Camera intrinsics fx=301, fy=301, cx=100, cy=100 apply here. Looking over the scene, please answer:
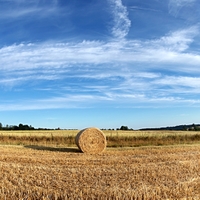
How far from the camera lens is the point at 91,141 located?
57.6 ft

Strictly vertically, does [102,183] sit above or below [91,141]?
below

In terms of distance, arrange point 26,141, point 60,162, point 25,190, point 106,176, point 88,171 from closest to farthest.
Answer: point 25,190 → point 106,176 → point 88,171 → point 60,162 → point 26,141

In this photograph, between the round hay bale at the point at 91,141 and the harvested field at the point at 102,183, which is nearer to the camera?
the harvested field at the point at 102,183

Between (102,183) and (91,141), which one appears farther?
(91,141)

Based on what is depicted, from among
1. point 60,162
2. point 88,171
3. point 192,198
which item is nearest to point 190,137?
point 60,162

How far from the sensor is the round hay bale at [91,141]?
17.3 meters

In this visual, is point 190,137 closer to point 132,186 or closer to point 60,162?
point 60,162

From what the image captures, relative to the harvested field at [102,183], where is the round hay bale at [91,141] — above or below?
above

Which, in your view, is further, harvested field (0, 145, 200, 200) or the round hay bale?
the round hay bale

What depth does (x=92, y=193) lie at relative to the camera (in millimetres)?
5895

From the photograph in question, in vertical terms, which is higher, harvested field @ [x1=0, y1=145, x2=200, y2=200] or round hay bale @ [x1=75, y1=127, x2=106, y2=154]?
round hay bale @ [x1=75, y1=127, x2=106, y2=154]

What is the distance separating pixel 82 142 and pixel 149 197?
1198 cm

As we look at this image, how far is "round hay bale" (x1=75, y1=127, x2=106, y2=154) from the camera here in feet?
56.9

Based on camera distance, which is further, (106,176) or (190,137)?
(190,137)
